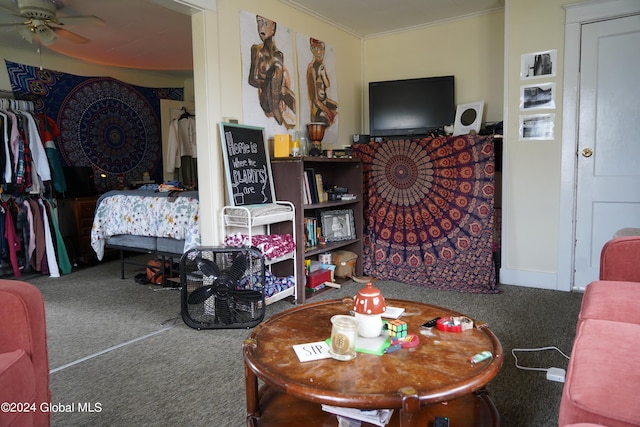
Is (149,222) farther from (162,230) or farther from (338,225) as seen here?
(338,225)

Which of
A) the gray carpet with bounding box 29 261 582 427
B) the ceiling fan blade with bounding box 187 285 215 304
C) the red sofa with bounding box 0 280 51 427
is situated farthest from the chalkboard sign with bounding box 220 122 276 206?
the red sofa with bounding box 0 280 51 427

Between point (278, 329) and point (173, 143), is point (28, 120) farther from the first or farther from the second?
point (278, 329)

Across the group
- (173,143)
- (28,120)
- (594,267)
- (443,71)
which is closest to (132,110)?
(173,143)

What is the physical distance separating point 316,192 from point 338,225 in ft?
1.45

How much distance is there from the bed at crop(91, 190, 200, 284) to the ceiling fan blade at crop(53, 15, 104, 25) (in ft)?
5.01

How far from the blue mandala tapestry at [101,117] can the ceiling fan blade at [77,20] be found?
1.28 metres

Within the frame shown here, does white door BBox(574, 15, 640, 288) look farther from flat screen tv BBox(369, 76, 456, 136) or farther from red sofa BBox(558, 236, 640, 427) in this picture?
red sofa BBox(558, 236, 640, 427)

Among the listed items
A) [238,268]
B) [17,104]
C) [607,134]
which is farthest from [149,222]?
[607,134]

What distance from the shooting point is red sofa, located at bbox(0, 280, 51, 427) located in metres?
1.17

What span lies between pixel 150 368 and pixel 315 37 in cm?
310

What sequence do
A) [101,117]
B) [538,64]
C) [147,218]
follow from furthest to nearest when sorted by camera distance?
[101,117], [147,218], [538,64]

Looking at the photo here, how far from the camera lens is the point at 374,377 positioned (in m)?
1.15

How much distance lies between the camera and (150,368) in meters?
2.17

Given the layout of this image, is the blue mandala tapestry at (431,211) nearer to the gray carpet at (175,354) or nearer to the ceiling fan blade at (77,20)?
the gray carpet at (175,354)
